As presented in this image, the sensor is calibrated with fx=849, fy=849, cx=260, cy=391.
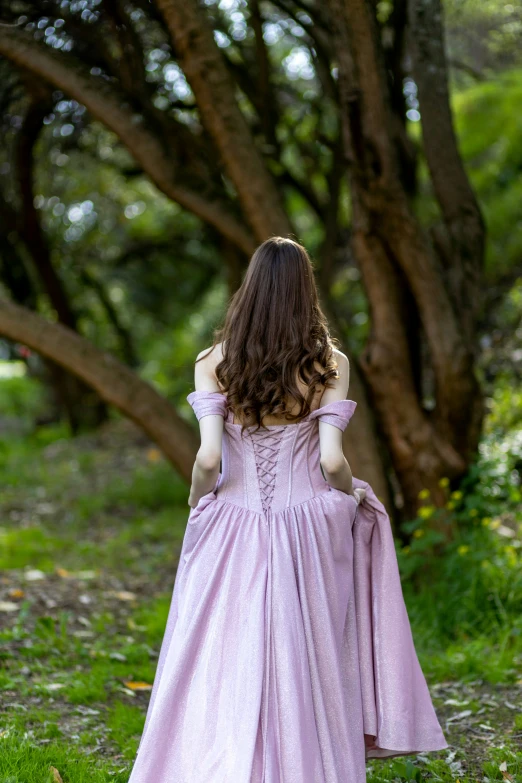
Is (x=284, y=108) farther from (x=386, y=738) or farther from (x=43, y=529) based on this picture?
(x=386, y=738)

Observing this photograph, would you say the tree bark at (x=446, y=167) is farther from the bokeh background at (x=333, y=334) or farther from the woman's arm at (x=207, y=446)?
the woman's arm at (x=207, y=446)

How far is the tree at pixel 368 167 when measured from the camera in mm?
5070

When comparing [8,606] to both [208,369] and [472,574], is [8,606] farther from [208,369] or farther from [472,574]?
[208,369]

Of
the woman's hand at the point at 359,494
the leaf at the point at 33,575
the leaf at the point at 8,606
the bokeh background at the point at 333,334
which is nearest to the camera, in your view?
the woman's hand at the point at 359,494

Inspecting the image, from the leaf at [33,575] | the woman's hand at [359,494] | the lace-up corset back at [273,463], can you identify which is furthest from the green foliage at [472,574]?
the leaf at [33,575]

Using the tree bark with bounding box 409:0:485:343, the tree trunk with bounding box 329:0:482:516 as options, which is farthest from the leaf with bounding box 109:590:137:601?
the tree bark with bounding box 409:0:485:343

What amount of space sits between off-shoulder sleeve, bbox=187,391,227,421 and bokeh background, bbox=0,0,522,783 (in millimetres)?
701

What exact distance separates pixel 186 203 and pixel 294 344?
3105 millimetres

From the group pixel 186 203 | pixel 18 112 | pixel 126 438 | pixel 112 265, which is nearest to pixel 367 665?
pixel 186 203

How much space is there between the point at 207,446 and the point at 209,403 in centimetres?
15

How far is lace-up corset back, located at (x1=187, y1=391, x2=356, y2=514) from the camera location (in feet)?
9.68

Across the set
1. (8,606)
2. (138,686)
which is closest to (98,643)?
(138,686)

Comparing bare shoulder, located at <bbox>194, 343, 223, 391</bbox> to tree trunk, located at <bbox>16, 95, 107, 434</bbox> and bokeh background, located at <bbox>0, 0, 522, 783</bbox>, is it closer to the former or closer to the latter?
bokeh background, located at <bbox>0, 0, 522, 783</bbox>

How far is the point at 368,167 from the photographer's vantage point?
17.2 feet
